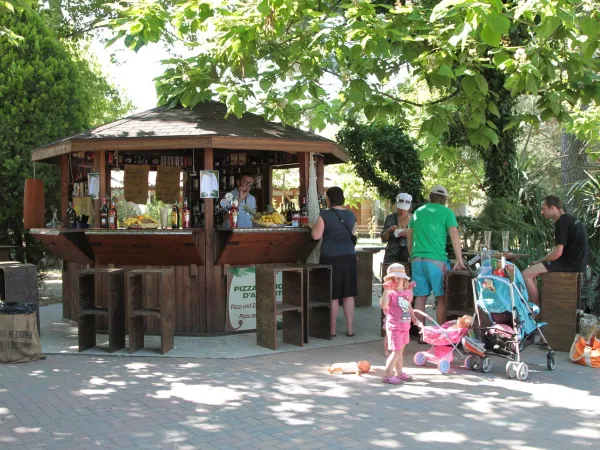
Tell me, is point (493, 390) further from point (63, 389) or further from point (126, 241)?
point (126, 241)

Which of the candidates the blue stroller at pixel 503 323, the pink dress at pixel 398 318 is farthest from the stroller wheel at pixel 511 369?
the pink dress at pixel 398 318

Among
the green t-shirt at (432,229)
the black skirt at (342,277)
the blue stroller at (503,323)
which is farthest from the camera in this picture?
the black skirt at (342,277)

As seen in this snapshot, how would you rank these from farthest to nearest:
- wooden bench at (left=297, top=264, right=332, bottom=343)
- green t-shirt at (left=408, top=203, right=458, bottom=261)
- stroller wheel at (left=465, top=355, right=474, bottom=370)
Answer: wooden bench at (left=297, top=264, right=332, bottom=343), green t-shirt at (left=408, top=203, right=458, bottom=261), stroller wheel at (left=465, top=355, right=474, bottom=370)

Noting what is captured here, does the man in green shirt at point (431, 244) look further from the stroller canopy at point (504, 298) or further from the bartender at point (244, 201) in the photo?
the bartender at point (244, 201)

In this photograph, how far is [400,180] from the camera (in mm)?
13359

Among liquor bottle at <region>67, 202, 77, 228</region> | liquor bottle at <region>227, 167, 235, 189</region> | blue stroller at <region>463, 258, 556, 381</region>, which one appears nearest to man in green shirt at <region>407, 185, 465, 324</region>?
blue stroller at <region>463, 258, 556, 381</region>

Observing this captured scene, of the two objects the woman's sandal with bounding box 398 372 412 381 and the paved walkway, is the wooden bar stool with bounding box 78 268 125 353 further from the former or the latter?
the woman's sandal with bounding box 398 372 412 381

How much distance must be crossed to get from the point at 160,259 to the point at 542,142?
85.1 feet

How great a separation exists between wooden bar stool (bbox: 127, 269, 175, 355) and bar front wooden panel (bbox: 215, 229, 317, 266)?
1.10 meters

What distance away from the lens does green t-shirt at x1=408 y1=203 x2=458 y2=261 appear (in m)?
8.02

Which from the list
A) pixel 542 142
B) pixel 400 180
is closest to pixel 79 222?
pixel 400 180

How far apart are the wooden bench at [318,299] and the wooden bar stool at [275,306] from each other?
0.20 meters

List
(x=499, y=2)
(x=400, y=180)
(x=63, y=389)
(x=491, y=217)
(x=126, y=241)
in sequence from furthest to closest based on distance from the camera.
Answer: (x=400, y=180) → (x=491, y=217) → (x=126, y=241) → (x=63, y=389) → (x=499, y=2)

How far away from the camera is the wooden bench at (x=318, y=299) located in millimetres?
8688
